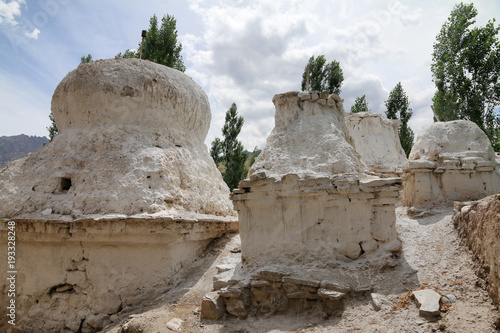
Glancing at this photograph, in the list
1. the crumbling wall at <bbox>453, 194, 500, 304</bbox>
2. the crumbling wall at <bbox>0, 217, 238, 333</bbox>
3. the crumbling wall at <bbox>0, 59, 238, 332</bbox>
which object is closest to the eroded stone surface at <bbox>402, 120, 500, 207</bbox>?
the crumbling wall at <bbox>453, 194, 500, 304</bbox>

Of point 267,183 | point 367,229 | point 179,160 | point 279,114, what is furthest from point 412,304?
point 179,160

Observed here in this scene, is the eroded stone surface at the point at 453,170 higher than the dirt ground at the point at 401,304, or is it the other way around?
the eroded stone surface at the point at 453,170

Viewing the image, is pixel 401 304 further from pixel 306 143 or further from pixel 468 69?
pixel 468 69

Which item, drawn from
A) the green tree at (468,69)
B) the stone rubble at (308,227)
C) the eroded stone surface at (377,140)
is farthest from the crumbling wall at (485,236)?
the green tree at (468,69)

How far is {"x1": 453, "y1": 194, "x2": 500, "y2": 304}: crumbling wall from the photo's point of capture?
3492mm

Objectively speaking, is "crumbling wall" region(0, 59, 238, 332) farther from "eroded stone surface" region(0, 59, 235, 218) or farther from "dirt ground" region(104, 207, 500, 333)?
"dirt ground" region(104, 207, 500, 333)

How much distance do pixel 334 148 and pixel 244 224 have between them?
2.17 m

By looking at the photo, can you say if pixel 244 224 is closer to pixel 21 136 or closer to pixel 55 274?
pixel 55 274

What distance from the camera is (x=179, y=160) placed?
705cm

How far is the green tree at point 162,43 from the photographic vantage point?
1653 centimetres

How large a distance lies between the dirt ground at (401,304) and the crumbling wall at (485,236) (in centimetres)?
13

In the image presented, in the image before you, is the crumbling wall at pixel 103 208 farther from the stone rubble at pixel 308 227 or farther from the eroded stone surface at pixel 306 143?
the eroded stone surface at pixel 306 143

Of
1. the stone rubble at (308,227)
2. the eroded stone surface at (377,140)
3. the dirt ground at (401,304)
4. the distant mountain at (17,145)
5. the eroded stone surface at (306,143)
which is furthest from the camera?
the distant mountain at (17,145)

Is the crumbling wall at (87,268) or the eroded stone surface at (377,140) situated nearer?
the crumbling wall at (87,268)
